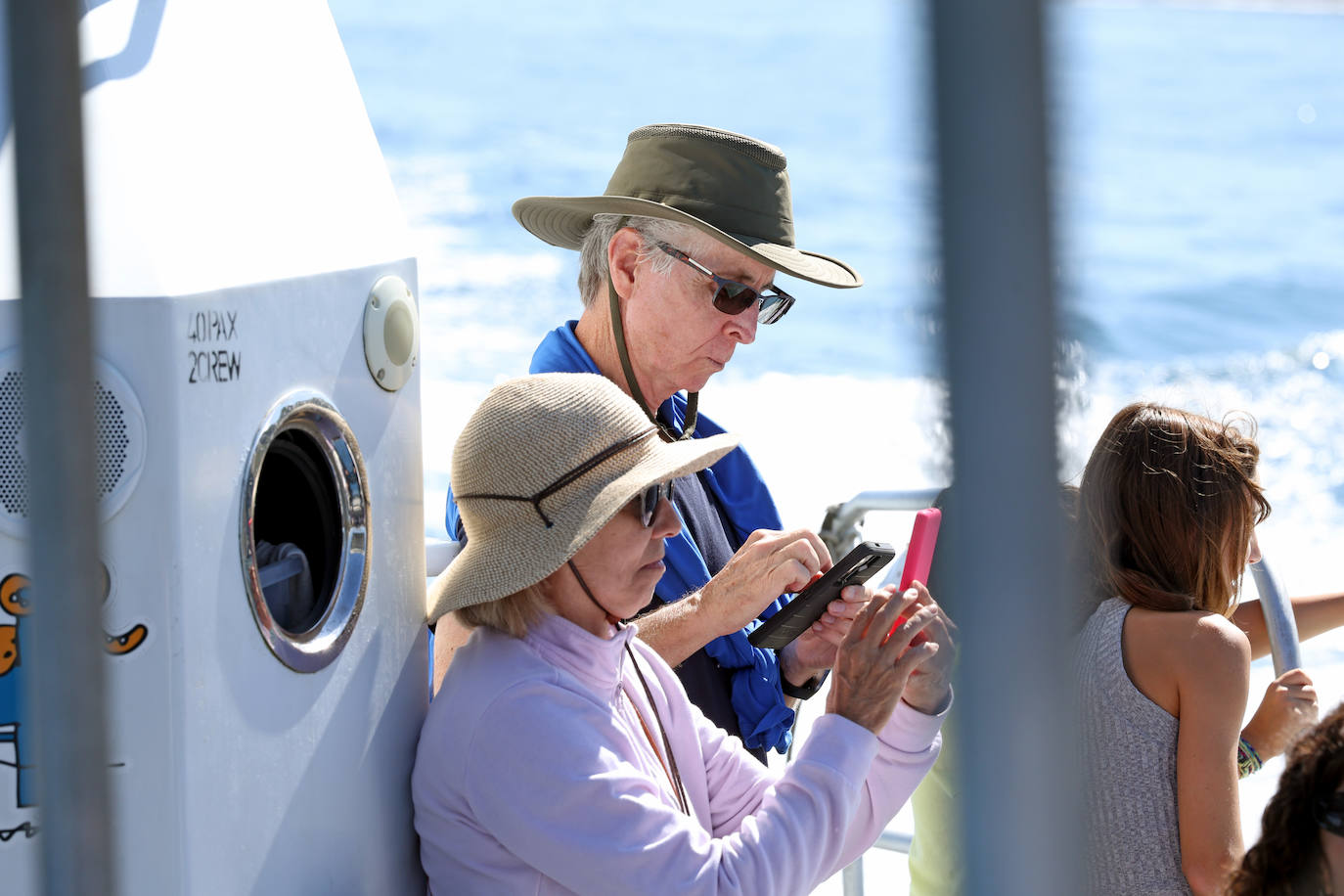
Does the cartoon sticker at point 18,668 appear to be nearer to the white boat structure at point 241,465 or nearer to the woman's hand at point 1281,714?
the white boat structure at point 241,465

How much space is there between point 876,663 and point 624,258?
3.08ft

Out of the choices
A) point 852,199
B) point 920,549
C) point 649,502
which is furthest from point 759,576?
point 852,199

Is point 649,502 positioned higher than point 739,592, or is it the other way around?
point 649,502

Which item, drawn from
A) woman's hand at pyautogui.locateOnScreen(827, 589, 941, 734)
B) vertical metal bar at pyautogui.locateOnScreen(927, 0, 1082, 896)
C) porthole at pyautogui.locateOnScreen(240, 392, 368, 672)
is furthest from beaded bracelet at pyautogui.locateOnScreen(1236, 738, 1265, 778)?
vertical metal bar at pyautogui.locateOnScreen(927, 0, 1082, 896)

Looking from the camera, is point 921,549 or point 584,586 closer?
point 584,586

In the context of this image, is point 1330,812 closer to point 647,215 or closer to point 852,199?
point 647,215

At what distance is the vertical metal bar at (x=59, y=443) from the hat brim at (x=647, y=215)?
4.74 ft

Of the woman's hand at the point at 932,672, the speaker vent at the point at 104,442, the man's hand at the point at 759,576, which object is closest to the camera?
the speaker vent at the point at 104,442

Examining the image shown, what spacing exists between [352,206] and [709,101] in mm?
19282

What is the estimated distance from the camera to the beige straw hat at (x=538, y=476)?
4.94ft

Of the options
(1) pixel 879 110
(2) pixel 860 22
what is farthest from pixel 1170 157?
(2) pixel 860 22

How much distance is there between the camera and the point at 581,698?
148 centimetres

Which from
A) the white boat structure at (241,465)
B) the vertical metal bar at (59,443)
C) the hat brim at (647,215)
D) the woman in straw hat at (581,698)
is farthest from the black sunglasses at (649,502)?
the vertical metal bar at (59,443)

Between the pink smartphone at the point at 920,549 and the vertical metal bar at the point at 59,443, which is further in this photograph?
the pink smartphone at the point at 920,549
